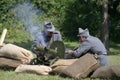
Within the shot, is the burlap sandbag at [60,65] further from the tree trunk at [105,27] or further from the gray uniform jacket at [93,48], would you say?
the tree trunk at [105,27]

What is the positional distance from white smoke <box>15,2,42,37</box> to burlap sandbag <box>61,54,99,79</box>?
50.4 feet

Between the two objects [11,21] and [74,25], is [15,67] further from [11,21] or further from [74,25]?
[74,25]

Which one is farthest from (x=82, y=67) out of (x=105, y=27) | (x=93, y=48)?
(x=105, y=27)

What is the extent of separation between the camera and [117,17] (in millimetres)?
25797

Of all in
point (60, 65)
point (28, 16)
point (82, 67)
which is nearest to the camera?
point (82, 67)

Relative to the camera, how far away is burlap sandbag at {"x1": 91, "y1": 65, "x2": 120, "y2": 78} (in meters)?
8.57

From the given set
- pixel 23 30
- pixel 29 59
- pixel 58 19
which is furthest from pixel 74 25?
pixel 29 59

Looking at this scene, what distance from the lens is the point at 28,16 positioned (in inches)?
994

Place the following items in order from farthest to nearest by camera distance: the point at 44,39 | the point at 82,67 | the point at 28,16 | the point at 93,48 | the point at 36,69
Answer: the point at 28,16
the point at 44,39
the point at 93,48
the point at 36,69
the point at 82,67

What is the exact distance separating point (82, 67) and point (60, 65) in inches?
23.7

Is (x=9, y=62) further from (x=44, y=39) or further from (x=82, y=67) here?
(x=82, y=67)

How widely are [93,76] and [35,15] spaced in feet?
55.6

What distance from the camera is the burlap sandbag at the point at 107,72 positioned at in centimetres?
857

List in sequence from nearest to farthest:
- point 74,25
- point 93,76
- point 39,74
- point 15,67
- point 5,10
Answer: point 93,76 → point 39,74 → point 15,67 → point 5,10 → point 74,25
